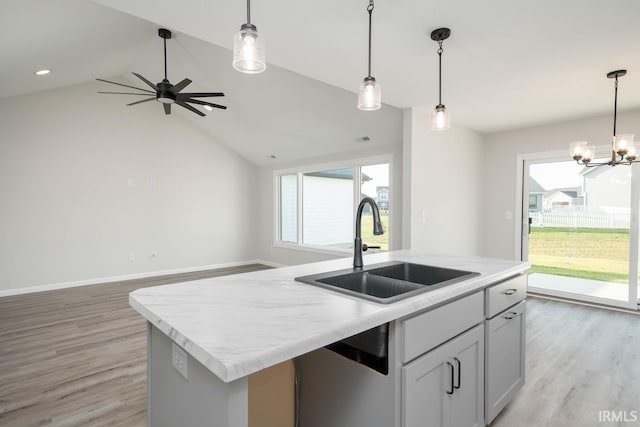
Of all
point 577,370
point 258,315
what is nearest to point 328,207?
point 577,370

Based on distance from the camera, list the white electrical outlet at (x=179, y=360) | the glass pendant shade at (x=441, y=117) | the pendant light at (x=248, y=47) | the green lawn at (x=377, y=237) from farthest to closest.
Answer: the green lawn at (x=377, y=237) < the glass pendant shade at (x=441, y=117) < the pendant light at (x=248, y=47) < the white electrical outlet at (x=179, y=360)

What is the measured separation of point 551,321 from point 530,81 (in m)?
2.52

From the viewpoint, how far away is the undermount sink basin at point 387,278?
5.28ft

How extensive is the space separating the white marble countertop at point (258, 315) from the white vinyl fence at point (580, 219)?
3.60 meters

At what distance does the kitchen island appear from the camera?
32.1 inches

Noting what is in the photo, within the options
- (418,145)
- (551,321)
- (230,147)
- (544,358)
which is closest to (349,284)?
(544,358)

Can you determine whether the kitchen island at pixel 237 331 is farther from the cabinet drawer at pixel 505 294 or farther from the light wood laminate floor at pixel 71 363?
the light wood laminate floor at pixel 71 363

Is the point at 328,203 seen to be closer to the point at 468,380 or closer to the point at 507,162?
the point at 507,162

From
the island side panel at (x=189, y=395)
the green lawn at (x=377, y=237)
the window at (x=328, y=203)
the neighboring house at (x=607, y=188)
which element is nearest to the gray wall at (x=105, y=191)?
the window at (x=328, y=203)

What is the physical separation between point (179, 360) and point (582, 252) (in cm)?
513

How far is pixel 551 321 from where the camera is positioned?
3547mm

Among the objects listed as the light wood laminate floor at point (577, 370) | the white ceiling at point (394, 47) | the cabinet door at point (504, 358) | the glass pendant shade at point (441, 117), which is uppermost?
the white ceiling at point (394, 47)

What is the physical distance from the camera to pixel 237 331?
94cm

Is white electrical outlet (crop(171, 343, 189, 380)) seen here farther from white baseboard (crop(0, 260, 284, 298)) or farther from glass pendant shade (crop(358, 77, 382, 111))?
white baseboard (crop(0, 260, 284, 298))
